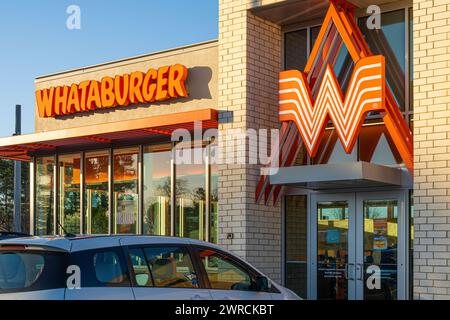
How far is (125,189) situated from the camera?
55.0 feet

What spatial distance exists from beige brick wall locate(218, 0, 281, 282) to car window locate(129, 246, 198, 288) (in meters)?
5.12

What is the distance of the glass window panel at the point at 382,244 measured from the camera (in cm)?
1290

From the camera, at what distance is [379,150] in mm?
13289

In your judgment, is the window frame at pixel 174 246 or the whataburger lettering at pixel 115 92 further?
the whataburger lettering at pixel 115 92

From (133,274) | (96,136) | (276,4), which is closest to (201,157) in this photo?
(96,136)

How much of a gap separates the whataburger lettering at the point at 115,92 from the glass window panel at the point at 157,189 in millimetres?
1155

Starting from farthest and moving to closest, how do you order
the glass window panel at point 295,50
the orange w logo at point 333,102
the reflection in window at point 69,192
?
the reflection in window at point 69,192
the glass window panel at point 295,50
the orange w logo at point 333,102

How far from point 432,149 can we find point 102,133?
6827 millimetres

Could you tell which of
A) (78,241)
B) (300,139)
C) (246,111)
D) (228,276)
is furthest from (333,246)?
(78,241)

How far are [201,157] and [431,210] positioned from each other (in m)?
5.28

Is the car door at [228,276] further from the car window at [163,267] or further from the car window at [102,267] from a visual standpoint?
the car window at [102,267]

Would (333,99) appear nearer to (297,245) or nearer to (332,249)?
(332,249)

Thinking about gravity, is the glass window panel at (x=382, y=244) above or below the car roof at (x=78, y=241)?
below

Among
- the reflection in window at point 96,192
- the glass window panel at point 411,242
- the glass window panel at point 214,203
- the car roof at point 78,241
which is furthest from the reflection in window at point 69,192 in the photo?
the car roof at point 78,241
